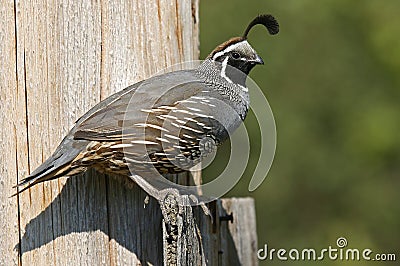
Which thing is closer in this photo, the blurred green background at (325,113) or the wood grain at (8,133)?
the wood grain at (8,133)

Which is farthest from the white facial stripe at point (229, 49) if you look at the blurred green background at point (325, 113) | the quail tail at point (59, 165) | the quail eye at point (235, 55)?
the blurred green background at point (325, 113)

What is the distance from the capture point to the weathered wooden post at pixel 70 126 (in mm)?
3232

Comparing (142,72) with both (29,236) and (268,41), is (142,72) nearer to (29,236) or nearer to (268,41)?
(29,236)

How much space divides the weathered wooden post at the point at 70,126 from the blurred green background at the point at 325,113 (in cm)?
560

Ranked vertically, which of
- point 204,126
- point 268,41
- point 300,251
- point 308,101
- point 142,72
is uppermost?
point 268,41

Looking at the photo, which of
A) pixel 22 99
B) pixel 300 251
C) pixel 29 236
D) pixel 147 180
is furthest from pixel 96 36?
pixel 300 251

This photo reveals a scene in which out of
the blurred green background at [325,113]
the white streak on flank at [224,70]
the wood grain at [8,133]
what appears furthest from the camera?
the blurred green background at [325,113]

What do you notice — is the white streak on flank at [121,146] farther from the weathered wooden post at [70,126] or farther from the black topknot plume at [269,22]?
the black topknot plume at [269,22]

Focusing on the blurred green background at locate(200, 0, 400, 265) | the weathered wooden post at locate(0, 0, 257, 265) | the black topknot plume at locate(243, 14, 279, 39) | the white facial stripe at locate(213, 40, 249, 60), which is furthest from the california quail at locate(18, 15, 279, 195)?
the blurred green background at locate(200, 0, 400, 265)

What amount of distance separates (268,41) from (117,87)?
19.2 feet

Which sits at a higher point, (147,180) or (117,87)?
(117,87)

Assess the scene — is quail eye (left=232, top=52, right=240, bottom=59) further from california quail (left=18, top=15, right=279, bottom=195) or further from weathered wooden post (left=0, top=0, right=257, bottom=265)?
weathered wooden post (left=0, top=0, right=257, bottom=265)

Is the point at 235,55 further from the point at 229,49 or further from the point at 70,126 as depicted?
the point at 70,126

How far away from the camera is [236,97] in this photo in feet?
12.1
